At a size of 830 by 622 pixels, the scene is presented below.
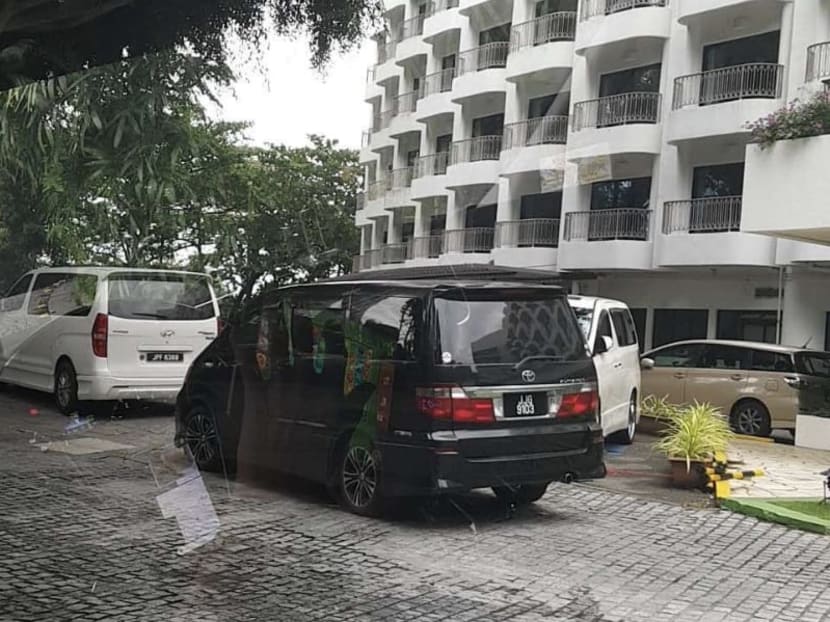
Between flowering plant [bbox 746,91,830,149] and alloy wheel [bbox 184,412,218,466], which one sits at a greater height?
flowering plant [bbox 746,91,830,149]

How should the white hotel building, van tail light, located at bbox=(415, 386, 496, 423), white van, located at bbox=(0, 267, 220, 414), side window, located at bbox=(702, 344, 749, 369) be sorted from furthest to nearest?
side window, located at bbox=(702, 344, 749, 369), the white hotel building, van tail light, located at bbox=(415, 386, 496, 423), white van, located at bbox=(0, 267, 220, 414)

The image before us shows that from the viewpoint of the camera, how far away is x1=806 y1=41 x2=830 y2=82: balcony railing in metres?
11.4

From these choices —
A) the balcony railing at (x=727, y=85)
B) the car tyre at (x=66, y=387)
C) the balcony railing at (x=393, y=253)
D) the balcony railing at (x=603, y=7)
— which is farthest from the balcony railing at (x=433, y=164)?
the balcony railing at (x=727, y=85)

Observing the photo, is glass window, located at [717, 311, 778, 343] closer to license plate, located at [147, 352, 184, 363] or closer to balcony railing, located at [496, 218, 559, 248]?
balcony railing, located at [496, 218, 559, 248]

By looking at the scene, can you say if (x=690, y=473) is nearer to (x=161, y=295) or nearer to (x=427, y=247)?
(x=427, y=247)

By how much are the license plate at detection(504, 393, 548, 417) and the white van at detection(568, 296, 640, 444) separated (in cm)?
275

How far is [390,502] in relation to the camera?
4.99 meters

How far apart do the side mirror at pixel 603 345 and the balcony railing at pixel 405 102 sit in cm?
370

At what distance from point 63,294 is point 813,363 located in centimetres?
868

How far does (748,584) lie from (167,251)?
10.3 ft

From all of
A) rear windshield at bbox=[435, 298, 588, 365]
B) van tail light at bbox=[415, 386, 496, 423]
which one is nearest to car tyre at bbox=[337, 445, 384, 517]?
van tail light at bbox=[415, 386, 496, 423]

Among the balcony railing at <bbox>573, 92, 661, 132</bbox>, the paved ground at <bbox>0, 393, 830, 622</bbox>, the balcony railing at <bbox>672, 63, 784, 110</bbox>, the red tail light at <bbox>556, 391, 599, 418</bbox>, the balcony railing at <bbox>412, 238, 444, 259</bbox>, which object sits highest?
the balcony railing at <bbox>672, 63, 784, 110</bbox>

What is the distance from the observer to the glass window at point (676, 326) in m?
11.3

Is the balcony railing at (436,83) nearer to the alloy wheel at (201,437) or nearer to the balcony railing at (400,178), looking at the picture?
the balcony railing at (400,178)
